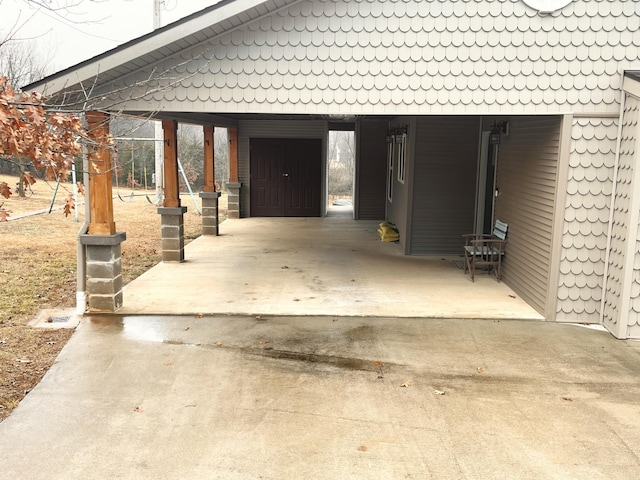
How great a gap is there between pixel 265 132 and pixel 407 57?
1074cm

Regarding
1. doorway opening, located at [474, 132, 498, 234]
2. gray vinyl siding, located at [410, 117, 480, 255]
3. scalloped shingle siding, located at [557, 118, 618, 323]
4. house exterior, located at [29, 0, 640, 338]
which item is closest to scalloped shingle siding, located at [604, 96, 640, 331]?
house exterior, located at [29, 0, 640, 338]

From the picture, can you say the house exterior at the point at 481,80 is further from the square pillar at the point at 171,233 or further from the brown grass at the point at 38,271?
the square pillar at the point at 171,233

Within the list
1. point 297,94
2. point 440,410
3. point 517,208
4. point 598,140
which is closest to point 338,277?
point 517,208

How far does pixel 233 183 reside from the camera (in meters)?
16.6

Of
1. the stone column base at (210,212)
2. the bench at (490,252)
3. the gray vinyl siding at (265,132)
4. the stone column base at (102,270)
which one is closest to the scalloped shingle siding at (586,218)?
the bench at (490,252)

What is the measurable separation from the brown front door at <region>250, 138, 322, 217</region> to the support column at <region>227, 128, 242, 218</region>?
634 mm

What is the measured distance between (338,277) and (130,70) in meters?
4.14

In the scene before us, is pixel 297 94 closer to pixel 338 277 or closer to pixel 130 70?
pixel 130 70

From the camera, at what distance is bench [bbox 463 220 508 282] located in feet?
28.1

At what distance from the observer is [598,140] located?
260 inches

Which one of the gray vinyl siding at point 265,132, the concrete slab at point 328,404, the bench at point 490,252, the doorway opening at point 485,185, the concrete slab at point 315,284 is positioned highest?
the gray vinyl siding at point 265,132

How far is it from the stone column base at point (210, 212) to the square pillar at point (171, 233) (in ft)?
9.29

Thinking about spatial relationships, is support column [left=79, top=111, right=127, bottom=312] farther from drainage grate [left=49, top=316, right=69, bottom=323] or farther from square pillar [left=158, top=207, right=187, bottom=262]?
square pillar [left=158, top=207, right=187, bottom=262]

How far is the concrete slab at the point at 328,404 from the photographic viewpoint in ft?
12.1
